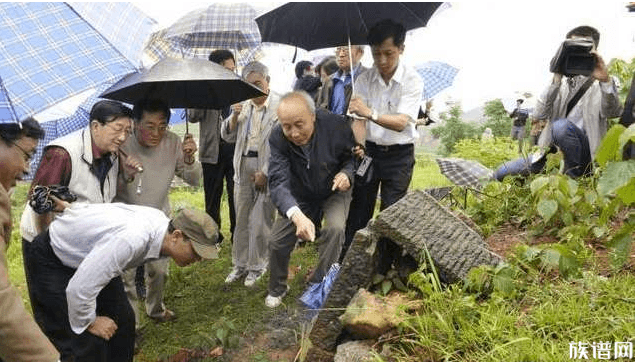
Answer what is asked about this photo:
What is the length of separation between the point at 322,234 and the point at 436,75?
7292 millimetres

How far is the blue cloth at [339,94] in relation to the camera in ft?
15.4

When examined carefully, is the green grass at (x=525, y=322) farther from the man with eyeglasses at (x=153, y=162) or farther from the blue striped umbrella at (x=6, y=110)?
the blue striped umbrella at (x=6, y=110)

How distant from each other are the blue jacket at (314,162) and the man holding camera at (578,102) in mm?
1705

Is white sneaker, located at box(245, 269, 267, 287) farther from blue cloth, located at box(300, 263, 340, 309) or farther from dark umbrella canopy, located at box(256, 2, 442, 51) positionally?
dark umbrella canopy, located at box(256, 2, 442, 51)

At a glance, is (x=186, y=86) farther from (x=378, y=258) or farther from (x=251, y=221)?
(x=378, y=258)

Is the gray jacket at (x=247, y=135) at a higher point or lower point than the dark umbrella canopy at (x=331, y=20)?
lower

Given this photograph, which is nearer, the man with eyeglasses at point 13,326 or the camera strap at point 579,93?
the man with eyeglasses at point 13,326

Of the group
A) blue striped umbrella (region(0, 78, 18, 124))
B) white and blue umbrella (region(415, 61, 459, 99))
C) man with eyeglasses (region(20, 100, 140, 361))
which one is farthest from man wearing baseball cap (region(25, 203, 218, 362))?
white and blue umbrella (region(415, 61, 459, 99))

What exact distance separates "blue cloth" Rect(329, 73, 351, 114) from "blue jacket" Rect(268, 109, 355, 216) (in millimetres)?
789

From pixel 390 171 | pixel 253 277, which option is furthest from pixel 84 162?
pixel 390 171

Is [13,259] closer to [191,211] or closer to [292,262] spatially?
[292,262]

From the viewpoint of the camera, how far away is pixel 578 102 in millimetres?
4137

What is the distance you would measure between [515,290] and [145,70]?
2.95 m

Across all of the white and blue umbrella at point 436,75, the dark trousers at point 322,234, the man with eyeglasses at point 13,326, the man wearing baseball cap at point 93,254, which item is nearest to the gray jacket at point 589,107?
the dark trousers at point 322,234
